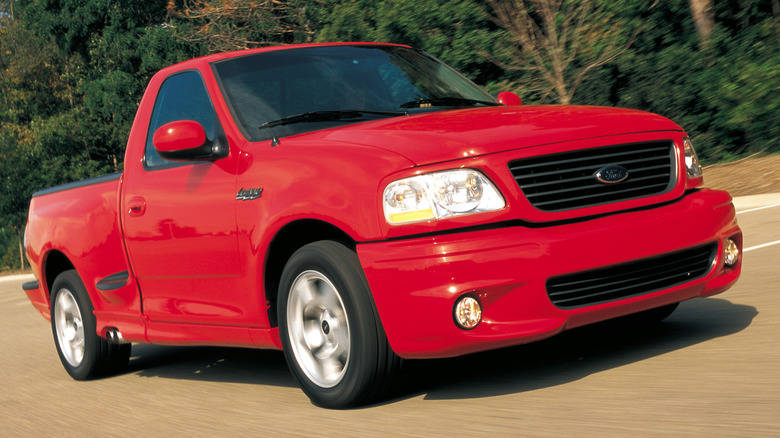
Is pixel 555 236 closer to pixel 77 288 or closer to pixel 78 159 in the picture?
pixel 77 288

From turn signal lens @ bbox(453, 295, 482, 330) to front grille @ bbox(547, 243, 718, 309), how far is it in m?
0.34

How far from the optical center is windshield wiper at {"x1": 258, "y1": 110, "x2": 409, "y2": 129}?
5.84m

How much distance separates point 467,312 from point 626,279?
83cm

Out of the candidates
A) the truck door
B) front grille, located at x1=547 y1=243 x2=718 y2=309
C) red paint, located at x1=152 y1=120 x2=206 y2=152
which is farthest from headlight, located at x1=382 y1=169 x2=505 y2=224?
red paint, located at x1=152 y1=120 x2=206 y2=152

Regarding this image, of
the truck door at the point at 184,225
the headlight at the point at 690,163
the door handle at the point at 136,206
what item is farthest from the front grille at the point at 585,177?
the door handle at the point at 136,206

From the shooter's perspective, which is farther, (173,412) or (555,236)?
(173,412)

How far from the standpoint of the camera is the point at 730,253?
5477 millimetres

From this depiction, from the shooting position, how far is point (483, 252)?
4574 millimetres

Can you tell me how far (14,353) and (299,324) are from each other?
496 cm

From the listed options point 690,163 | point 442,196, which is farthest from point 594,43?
point 442,196

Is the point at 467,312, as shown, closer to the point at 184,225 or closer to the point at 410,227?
the point at 410,227

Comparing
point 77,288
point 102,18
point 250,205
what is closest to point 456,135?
point 250,205

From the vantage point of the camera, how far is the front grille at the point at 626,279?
15.6ft

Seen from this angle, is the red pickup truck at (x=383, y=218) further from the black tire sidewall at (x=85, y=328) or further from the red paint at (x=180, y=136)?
the black tire sidewall at (x=85, y=328)
